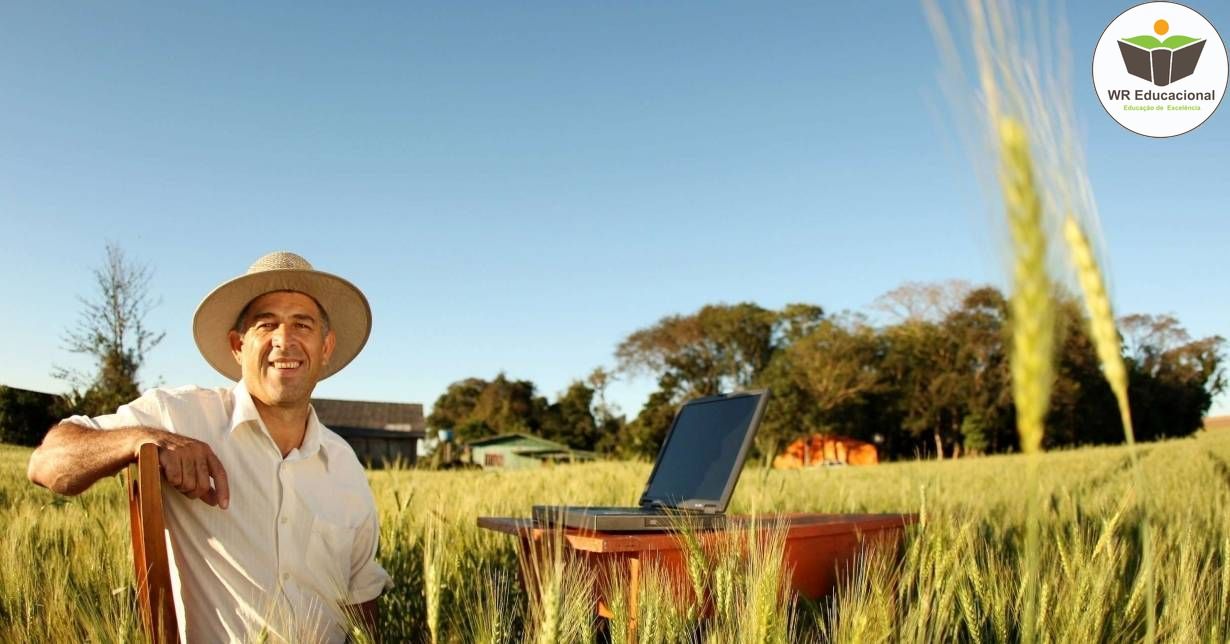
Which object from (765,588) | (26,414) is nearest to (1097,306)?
(765,588)

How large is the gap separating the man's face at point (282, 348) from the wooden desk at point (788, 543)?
0.78 m

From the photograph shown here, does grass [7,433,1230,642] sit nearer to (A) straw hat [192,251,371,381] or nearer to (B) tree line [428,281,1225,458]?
(A) straw hat [192,251,371,381]

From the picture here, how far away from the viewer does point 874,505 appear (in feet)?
18.1

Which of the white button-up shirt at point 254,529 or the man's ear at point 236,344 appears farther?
the man's ear at point 236,344

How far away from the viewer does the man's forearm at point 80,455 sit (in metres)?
2.01

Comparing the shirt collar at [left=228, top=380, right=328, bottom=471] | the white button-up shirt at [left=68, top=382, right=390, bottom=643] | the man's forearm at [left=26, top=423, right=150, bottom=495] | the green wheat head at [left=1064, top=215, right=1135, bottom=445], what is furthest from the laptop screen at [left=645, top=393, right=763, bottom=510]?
the green wheat head at [left=1064, top=215, right=1135, bottom=445]

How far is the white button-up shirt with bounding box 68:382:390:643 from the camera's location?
7.59 ft

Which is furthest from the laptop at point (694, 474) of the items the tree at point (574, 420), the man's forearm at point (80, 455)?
the tree at point (574, 420)

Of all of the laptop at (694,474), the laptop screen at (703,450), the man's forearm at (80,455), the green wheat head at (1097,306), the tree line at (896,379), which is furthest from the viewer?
the tree line at (896,379)

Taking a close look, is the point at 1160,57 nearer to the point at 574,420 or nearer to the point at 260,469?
the point at 260,469

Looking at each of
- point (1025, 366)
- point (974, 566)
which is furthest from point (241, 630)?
point (1025, 366)

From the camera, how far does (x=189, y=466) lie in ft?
6.36

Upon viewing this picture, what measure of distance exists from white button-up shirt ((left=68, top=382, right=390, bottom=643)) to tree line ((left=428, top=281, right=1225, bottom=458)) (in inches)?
1078

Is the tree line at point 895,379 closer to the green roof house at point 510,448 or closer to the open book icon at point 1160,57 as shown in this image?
the green roof house at point 510,448
